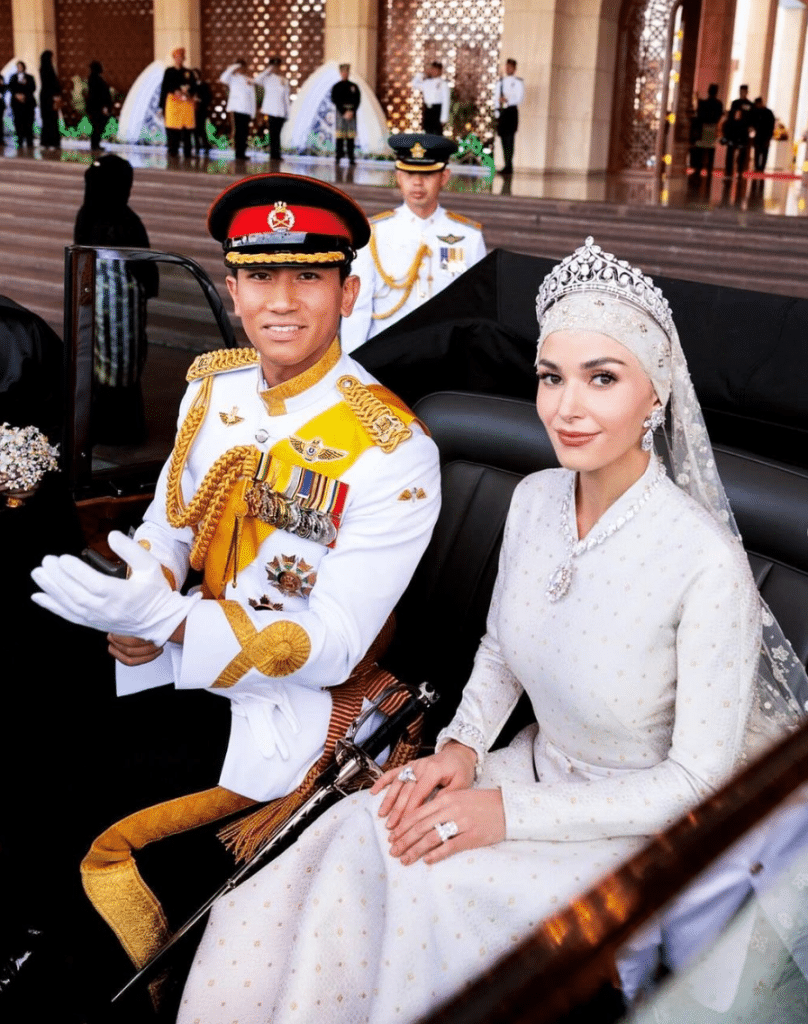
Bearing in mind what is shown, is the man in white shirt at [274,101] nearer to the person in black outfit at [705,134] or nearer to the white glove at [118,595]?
the person in black outfit at [705,134]

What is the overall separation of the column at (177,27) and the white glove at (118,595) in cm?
1914

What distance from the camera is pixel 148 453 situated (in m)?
2.78

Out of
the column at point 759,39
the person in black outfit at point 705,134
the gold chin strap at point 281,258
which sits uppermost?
the column at point 759,39

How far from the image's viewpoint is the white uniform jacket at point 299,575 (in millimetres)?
1781

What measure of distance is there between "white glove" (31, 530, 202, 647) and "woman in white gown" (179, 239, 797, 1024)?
43 cm

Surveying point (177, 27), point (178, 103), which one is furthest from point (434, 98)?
point (177, 27)

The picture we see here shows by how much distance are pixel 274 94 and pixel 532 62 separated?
4.31 meters

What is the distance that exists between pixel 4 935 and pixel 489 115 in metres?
17.6

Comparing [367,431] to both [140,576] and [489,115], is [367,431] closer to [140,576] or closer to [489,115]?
[140,576]

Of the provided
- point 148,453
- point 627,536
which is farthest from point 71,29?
point 627,536

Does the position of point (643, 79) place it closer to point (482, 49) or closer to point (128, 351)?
point (482, 49)

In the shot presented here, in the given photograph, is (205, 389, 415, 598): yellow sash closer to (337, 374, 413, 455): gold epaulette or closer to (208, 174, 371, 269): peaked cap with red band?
→ (337, 374, 413, 455): gold epaulette

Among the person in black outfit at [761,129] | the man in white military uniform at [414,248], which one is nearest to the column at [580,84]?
the person in black outfit at [761,129]

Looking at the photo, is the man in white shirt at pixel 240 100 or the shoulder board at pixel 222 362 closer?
the shoulder board at pixel 222 362
